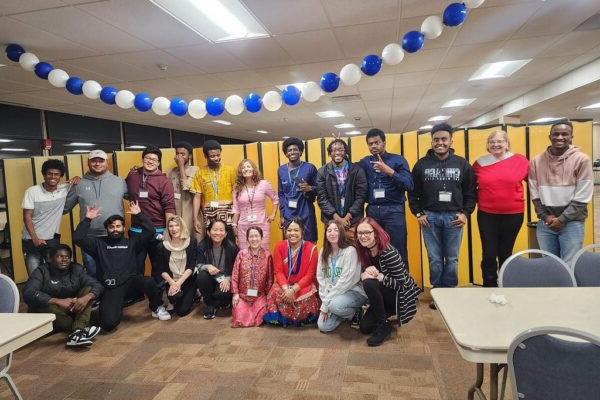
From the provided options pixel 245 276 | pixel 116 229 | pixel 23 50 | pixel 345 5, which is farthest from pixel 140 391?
pixel 23 50

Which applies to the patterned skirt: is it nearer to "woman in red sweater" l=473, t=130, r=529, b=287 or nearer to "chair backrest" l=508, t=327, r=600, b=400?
"woman in red sweater" l=473, t=130, r=529, b=287

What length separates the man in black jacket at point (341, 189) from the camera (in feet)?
9.91

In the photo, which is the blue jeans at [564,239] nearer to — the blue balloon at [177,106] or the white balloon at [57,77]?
the blue balloon at [177,106]

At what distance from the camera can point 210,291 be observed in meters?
3.27

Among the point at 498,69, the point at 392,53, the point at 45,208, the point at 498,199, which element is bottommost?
the point at 498,199

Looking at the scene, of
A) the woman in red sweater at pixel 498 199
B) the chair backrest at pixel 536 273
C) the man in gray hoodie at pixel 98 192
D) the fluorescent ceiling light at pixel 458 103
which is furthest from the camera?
the fluorescent ceiling light at pixel 458 103

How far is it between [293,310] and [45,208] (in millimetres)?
2498

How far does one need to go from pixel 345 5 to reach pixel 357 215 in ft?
5.73

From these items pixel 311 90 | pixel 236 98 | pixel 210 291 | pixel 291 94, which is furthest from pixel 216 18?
pixel 210 291

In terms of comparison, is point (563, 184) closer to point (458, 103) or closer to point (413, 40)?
point (413, 40)

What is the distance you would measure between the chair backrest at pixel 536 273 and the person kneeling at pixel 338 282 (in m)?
1.07

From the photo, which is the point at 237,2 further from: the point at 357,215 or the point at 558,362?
the point at 558,362

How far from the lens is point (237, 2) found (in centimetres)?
296

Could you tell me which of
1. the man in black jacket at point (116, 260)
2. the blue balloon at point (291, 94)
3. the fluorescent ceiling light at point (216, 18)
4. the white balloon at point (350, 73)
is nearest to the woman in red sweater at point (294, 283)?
the man in black jacket at point (116, 260)
